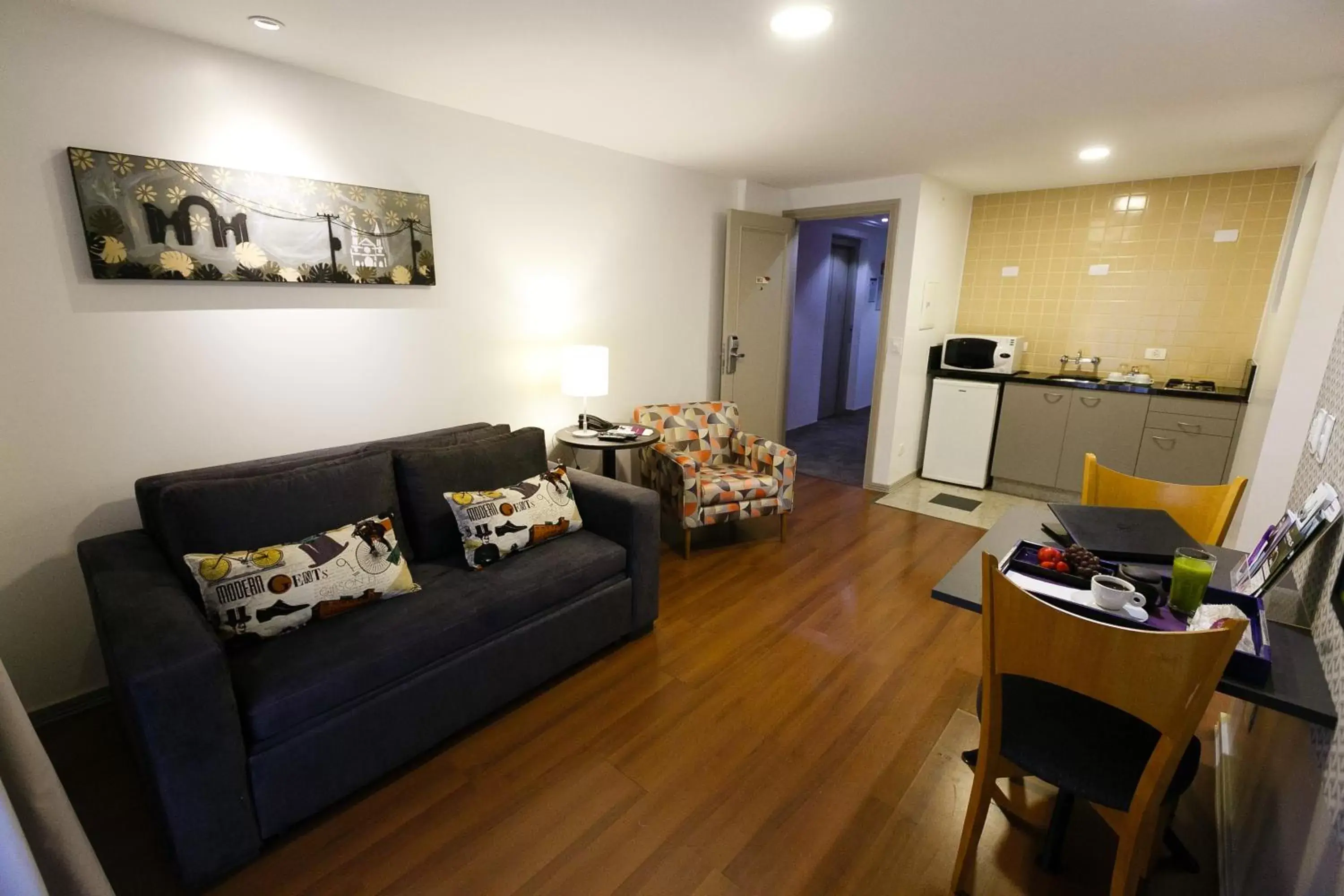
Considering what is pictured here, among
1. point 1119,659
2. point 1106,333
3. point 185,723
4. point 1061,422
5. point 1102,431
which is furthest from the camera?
point 1106,333

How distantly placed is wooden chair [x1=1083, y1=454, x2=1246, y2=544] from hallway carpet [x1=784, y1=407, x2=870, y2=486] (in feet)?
8.29

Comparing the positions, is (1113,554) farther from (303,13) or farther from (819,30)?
(303,13)

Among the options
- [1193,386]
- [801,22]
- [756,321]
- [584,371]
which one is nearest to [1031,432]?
[1193,386]

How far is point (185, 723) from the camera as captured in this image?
54.8 inches

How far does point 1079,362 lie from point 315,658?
5.17m

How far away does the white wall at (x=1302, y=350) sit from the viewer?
7.11ft

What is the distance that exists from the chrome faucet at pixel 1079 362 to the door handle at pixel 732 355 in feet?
8.24

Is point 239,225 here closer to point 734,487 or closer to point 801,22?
point 801,22

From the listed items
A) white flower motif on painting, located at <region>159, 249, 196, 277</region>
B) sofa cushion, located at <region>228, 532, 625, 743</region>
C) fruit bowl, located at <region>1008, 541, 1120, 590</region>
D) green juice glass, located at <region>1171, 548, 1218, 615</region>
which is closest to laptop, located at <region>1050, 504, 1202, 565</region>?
fruit bowl, located at <region>1008, 541, 1120, 590</region>

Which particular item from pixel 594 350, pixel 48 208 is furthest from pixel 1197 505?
pixel 48 208

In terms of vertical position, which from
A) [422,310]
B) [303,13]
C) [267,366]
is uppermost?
[303,13]

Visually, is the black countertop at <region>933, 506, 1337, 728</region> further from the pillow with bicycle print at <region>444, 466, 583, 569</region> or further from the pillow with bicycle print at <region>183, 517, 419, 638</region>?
the pillow with bicycle print at <region>183, 517, 419, 638</region>

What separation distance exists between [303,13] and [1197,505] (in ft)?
11.0

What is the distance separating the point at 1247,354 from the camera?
3.92 meters
